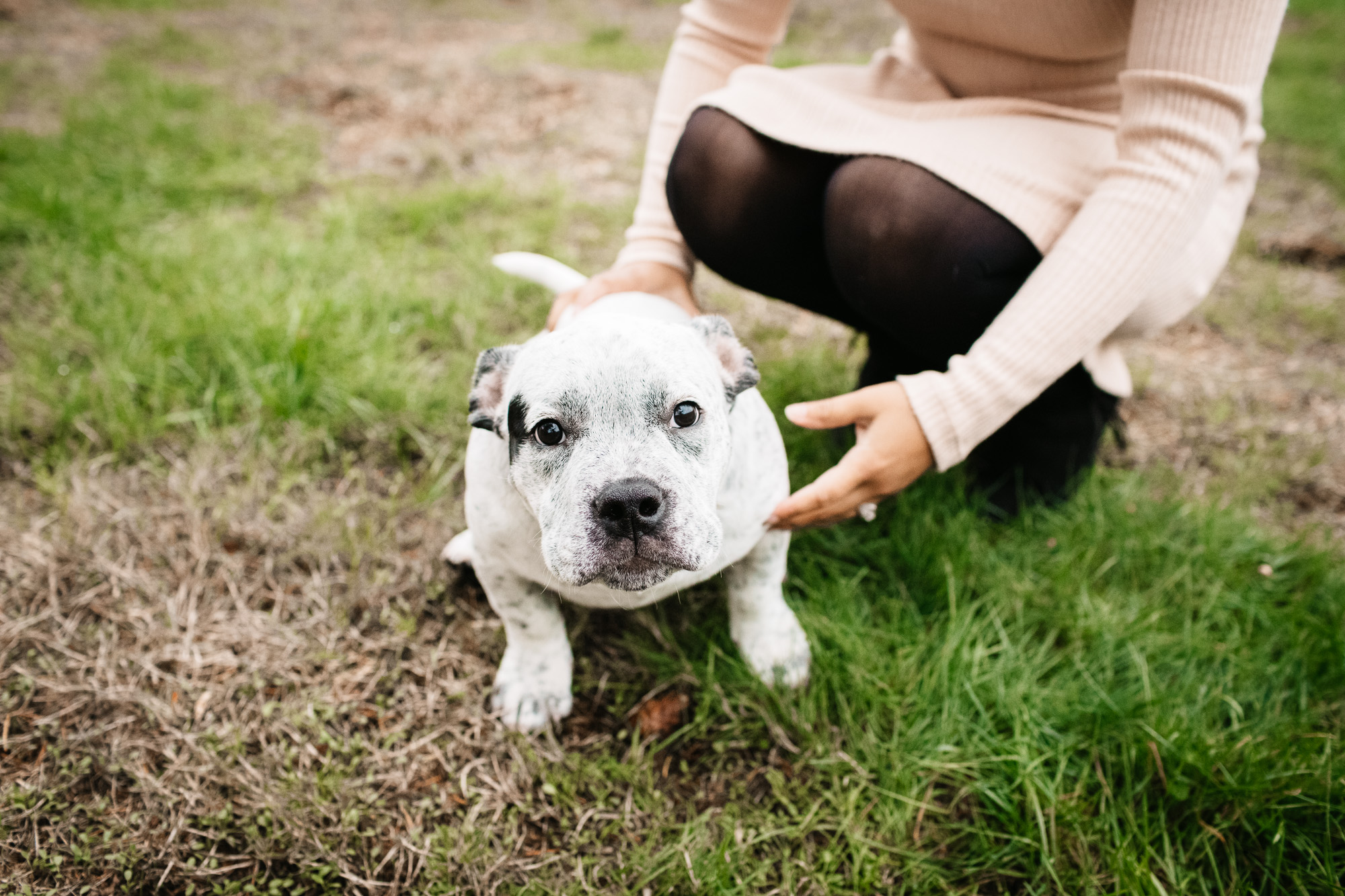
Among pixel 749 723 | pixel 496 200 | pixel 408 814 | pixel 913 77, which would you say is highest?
pixel 913 77

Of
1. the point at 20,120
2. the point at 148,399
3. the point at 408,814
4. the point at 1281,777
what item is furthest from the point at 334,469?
the point at 20,120

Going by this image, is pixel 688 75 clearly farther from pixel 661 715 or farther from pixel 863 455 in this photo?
pixel 661 715

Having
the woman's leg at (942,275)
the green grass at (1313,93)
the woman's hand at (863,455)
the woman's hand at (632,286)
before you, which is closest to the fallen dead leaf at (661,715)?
the woman's hand at (863,455)

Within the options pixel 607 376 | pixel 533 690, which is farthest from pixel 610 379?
pixel 533 690

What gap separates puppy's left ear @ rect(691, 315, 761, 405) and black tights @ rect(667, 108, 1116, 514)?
642 mm

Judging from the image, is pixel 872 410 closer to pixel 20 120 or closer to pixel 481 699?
pixel 481 699

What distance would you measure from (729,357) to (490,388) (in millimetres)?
551

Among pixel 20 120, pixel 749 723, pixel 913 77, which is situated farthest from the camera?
pixel 20 120

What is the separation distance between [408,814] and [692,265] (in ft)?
6.02

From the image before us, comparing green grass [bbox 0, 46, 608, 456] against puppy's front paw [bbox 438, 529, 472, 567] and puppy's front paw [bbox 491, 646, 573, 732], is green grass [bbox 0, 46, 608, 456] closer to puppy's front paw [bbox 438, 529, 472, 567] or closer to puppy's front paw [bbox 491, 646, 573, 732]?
puppy's front paw [bbox 438, 529, 472, 567]

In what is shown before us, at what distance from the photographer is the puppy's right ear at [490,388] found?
1705mm

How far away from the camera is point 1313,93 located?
265 inches

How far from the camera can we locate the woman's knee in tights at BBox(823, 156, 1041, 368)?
2031mm

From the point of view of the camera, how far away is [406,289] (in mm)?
3475
